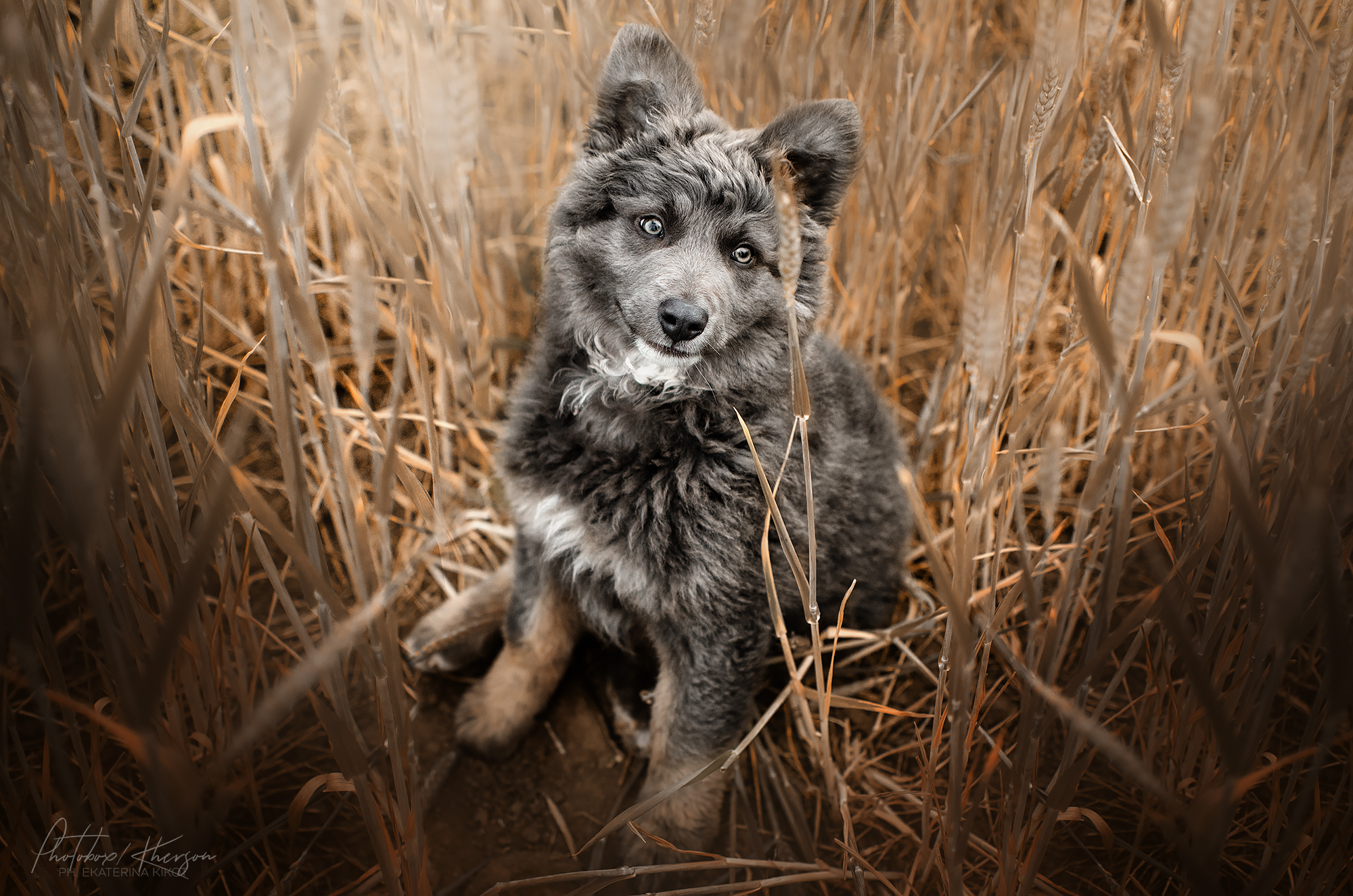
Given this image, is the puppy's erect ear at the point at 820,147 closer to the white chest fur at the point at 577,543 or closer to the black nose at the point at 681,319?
the black nose at the point at 681,319

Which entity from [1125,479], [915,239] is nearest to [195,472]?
[1125,479]

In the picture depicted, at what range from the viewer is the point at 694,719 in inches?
89.0

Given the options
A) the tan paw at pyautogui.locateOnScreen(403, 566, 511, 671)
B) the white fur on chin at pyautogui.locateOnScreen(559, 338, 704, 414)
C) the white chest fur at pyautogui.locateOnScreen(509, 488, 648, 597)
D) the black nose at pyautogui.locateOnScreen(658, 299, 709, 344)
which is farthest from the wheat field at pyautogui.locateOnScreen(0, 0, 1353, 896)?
the black nose at pyautogui.locateOnScreen(658, 299, 709, 344)

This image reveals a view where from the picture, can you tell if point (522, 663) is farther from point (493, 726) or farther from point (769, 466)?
point (769, 466)

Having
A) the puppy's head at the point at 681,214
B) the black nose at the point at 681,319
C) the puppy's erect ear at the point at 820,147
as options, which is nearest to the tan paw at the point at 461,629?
the puppy's head at the point at 681,214

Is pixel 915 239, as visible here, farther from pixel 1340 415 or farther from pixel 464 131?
pixel 464 131

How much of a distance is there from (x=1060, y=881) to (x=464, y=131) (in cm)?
257

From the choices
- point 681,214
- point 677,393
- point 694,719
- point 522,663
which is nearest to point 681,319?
point 677,393

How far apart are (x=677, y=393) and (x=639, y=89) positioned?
0.91 metres

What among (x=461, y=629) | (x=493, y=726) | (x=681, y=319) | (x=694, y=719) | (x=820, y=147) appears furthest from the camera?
(x=461, y=629)

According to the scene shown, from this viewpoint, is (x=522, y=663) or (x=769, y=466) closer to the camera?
(x=769, y=466)

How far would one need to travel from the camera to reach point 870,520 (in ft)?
8.54

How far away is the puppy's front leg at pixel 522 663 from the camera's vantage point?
2.57 metres

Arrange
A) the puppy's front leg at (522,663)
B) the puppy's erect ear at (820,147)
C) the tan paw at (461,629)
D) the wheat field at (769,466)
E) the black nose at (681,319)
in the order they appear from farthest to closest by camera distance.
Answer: the tan paw at (461,629)
the puppy's front leg at (522,663)
the puppy's erect ear at (820,147)
the black nose at (681,319)
the wheat field at (769,466)
